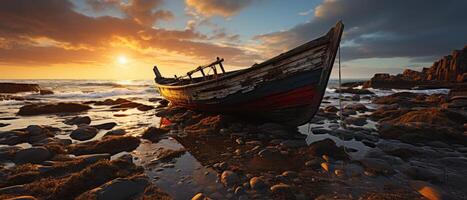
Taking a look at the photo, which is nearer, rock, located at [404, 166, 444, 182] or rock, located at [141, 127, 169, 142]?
rock, located at [404, 166, 444, 182]

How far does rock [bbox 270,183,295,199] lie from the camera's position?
164 inches

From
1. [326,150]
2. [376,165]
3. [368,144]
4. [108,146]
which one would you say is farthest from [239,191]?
[368,144]

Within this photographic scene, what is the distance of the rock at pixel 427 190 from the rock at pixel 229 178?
3.36 m

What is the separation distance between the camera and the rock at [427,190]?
155 inches

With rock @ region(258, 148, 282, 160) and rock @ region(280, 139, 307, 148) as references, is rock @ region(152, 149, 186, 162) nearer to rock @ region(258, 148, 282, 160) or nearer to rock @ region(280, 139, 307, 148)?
rock @ region(258, 148, 282, 160)

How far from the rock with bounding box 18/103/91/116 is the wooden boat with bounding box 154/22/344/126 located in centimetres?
1233

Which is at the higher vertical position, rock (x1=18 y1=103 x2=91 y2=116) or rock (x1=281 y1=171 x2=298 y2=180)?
rock (x1=18 y1=103 x2=91 y2=116)

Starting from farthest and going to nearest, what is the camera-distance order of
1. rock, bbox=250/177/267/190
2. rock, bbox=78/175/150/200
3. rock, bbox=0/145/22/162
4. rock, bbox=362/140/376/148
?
rock, bbox=362/140/376/148 < rock, bbox=0/145/22/162 < rock, bbox=250/177/267/190 < rock, bbox=78/175/150/200

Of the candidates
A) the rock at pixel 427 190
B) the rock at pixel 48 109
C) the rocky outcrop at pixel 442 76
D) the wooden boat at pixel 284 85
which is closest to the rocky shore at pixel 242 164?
the rock at pixel 427 190

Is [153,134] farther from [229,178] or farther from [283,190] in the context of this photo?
[283,190]

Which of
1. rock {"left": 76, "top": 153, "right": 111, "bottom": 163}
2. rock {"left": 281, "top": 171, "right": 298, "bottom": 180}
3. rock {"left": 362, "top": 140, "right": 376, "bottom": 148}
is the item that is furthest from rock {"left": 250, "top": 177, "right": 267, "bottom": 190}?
rock {"left": 362, "top": 140, "right": 376, "bottom": 148}

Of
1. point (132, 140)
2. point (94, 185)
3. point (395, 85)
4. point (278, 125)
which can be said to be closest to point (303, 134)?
point (278, 125)

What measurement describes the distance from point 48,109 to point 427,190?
19.6m

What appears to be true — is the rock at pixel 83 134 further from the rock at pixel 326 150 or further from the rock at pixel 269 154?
the rock at pixel 326 150
